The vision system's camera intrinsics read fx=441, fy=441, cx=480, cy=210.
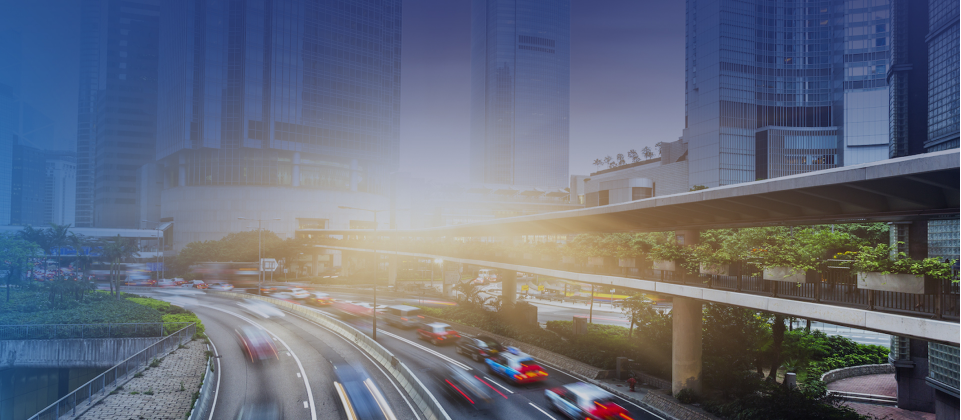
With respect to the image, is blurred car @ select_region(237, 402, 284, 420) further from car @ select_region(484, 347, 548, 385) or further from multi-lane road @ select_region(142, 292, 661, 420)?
car @ select_region(484, 347, 548, 385)

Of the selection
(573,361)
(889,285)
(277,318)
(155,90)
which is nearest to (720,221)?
(889,285)

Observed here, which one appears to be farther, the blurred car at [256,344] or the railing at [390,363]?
the blurred car at [256,344]

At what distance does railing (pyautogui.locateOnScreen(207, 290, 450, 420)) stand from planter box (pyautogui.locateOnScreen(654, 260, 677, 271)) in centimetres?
1189

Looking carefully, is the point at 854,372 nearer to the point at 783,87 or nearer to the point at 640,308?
the point at 640,308

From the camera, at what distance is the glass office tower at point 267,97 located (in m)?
109

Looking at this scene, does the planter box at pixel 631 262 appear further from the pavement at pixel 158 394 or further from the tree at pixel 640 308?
the pavement at pixel 158 394

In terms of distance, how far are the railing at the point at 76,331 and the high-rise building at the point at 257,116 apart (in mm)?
79072

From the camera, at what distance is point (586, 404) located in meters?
18.5

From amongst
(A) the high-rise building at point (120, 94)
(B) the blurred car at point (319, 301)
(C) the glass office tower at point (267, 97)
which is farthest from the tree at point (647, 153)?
(A) the high-rise building at point (120, 94)

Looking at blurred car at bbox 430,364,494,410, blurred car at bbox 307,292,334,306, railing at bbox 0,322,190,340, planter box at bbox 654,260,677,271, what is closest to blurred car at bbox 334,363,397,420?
blurred car at bbox 430,364,494,410

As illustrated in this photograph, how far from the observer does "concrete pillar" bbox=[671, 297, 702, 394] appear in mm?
21047

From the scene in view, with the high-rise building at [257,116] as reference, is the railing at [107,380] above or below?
below

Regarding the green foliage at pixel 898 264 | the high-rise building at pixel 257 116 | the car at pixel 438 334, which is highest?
the high-rise building at pixel 257 116

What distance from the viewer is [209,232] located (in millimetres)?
107188
